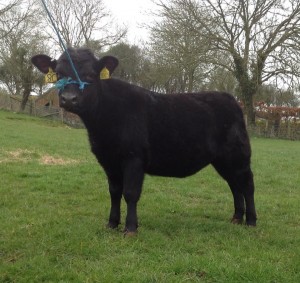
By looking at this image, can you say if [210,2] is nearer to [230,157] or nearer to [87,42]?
[87,42]

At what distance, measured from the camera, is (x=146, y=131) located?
616 centimetres

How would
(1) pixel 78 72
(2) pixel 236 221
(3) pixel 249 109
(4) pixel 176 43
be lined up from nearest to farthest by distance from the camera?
(1) pixel 78 72 → (2) pixel 236 221 → (4) pixel 176 43 → (3) pixel 249 109

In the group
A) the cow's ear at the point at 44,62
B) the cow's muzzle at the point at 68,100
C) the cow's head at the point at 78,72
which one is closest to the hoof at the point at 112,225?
the cow's head at the point at 78,72

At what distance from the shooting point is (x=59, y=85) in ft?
18.3

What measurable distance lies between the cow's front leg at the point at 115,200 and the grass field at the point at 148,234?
0.21 m

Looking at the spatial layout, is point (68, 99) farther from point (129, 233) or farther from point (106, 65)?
point (129, 233)

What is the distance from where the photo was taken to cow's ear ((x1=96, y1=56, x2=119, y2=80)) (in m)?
5.89

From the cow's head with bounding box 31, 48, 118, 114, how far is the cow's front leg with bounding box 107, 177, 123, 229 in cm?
131

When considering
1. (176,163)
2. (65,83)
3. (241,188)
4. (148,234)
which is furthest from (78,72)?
(241,188)

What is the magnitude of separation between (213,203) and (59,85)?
169 inches

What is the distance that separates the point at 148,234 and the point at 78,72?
240 centimetres

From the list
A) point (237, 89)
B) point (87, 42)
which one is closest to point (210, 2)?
point (237, 89)

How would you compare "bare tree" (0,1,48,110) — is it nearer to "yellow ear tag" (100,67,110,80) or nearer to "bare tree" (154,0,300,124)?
"bare tree" (154,0,300,124)

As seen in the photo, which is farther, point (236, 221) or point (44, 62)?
point (236, 221)
